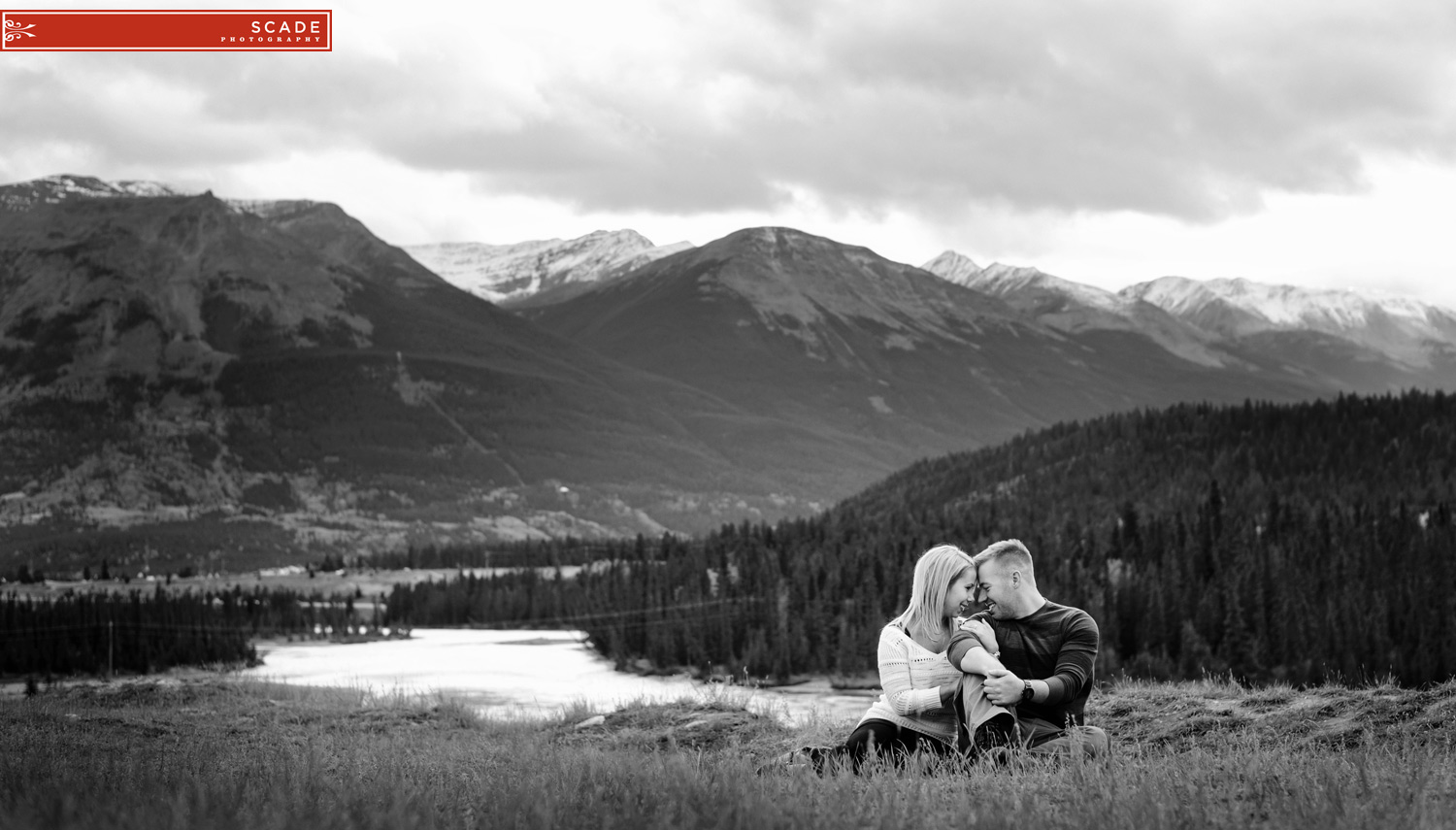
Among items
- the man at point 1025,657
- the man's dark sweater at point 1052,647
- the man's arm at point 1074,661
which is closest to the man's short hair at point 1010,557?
the man at point 1025,657

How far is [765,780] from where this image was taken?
11.9 metres

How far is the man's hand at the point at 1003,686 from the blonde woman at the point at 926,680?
0.80 ft

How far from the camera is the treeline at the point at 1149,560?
81.8 meters

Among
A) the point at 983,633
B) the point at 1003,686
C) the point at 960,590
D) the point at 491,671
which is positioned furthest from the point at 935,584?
the point at 491,671

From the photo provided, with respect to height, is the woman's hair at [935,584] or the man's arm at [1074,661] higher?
the woman's hair at [935,584]

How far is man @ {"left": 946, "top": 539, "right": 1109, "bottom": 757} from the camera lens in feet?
41.8

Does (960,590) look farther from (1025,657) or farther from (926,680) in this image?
(1025,657)

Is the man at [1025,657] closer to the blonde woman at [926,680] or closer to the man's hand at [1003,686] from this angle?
the man's hand at [1003,686]

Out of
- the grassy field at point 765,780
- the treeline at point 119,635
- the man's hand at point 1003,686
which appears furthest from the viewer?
the treeline at point 119,635

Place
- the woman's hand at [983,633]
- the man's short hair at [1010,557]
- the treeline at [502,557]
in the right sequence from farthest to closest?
the treeline at [502,557]
the man's short hair at [1010,557]
the woman's hand at [983,633]

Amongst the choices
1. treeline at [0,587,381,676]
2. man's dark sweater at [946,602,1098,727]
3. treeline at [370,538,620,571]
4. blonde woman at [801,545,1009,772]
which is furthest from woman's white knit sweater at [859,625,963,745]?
treeline at [370,538,620,571]

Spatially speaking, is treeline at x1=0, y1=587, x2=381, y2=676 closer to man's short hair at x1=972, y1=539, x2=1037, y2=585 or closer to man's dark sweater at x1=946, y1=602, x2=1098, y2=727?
man's dark sweater at x1=946, y1=602, x2=1098, y2=727

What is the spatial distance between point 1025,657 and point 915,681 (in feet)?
3.61

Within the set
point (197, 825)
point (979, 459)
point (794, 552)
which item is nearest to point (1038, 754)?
point (197, 825)
